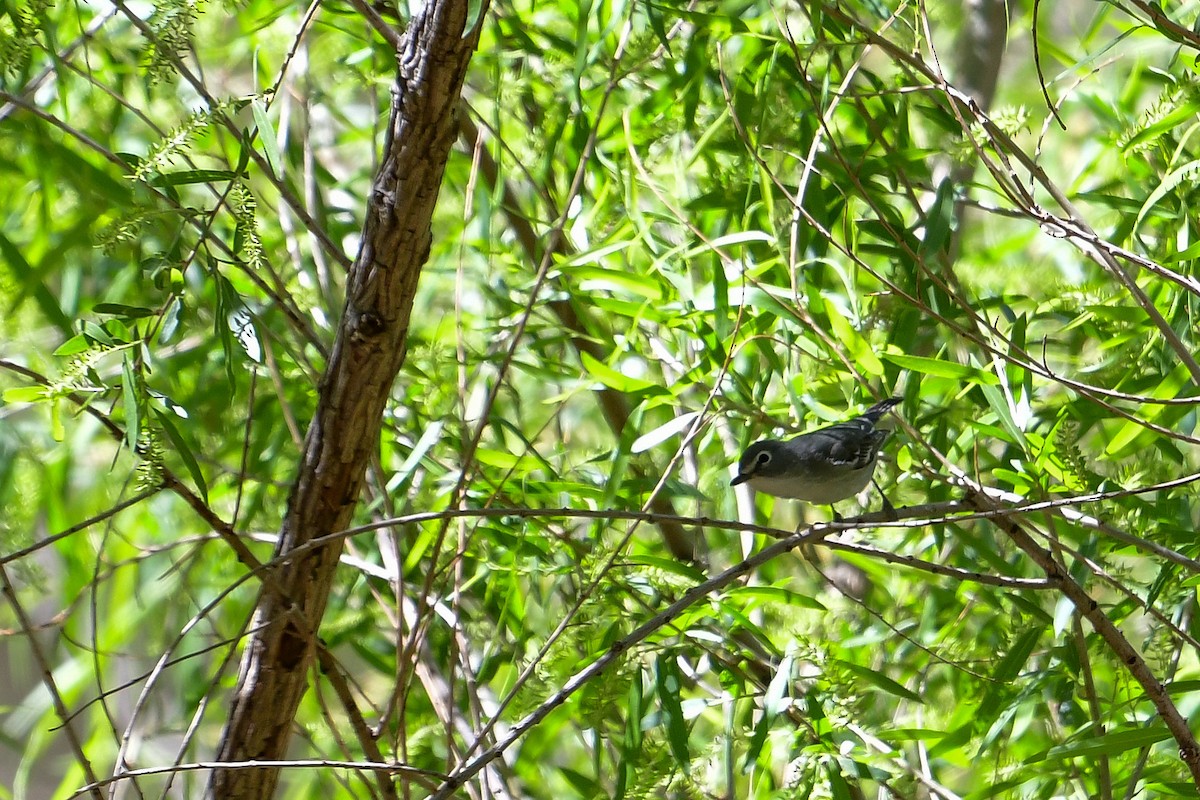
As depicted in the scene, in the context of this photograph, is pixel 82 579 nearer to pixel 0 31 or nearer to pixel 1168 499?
pixel 0 31

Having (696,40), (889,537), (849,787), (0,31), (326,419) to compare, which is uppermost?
(696,40)

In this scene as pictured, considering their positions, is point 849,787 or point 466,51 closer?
point 466,51

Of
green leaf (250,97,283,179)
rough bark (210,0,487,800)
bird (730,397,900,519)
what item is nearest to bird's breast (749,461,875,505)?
bird (730,397,900,519)

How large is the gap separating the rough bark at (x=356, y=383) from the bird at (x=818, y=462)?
2.03ft

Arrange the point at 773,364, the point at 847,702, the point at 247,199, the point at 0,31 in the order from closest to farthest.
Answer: the point at 247,199, the point at 0,31, the point at 847,702, the point at 773,364

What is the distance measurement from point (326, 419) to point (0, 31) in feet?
1.65

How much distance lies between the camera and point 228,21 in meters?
2.63

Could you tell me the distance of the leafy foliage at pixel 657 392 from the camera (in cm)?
120

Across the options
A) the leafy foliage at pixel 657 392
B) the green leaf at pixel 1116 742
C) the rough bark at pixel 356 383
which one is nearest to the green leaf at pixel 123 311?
the leafy foliage at pixel 657 392

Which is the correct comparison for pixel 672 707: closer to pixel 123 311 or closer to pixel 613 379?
pixel 613 379

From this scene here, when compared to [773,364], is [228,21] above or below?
above

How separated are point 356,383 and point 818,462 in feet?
2.75

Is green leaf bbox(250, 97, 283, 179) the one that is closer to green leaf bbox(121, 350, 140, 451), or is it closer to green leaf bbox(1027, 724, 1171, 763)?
green leaf bbox(121, 350, 140, 451)

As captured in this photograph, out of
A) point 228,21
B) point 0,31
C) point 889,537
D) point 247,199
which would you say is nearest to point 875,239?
point 889,537
